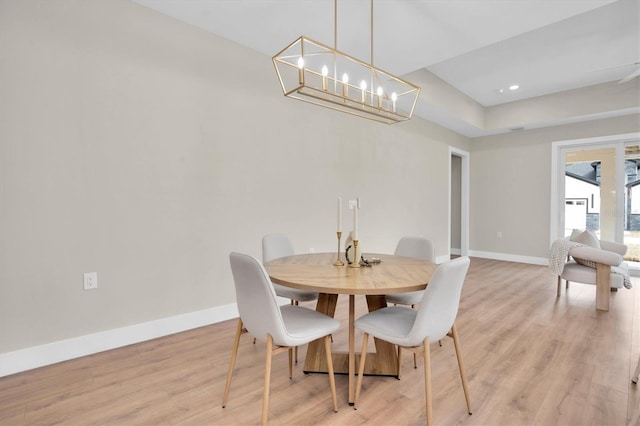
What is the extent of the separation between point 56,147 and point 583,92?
692cm

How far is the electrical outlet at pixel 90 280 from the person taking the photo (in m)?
2.30

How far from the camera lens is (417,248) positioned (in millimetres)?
2709

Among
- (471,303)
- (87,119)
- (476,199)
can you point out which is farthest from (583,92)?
(87,119)

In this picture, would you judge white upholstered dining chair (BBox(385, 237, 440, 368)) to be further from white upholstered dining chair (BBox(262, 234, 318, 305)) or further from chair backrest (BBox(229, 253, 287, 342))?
chair backrest (BBox(229, 253, 287, 342))

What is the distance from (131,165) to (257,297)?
1712 mm

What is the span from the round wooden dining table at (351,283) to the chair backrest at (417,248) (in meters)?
0.35

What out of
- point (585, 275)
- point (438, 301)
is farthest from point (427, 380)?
point (585, 275)

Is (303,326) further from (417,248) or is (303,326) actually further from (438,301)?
(417,248)

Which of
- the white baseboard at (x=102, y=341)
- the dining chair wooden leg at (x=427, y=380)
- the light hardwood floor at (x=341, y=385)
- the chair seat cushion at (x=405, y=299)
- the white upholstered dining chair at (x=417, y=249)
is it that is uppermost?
the white upholstered dining chair at (x=417, y=249)

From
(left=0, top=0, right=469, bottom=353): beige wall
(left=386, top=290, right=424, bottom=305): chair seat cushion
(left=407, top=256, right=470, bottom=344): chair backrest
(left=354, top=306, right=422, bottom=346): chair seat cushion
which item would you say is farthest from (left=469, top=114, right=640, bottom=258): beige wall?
(left=407, top=256, right=470, bottom=344): chair backrest

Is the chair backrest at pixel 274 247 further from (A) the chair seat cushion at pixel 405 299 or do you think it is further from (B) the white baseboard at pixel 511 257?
(B) the white baseboard at pixel 511 257

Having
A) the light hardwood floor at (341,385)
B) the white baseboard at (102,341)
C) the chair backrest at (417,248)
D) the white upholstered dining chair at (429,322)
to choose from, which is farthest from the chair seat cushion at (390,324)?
the white baseboard at (102,341)

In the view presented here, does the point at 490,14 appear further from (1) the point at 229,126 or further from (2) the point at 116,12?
(2) the point at 116,12

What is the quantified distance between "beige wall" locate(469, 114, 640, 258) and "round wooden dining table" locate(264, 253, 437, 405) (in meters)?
5.05
